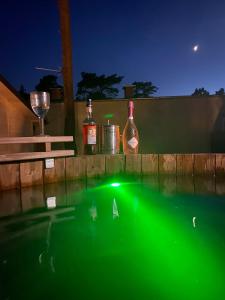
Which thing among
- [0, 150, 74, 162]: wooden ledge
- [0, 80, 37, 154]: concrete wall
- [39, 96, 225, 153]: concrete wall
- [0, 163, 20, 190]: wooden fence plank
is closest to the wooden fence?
[0, 150, 74, 162]: wooden ledge

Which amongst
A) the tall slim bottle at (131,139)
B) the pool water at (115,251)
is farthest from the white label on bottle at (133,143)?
the pool water at (115,251)

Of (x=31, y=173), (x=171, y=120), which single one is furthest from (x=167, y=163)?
(x=171, y=120)

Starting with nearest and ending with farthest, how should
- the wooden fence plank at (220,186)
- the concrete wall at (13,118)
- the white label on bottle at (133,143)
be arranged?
1. the wooden fence plank at (220,186)
2. the white label on bottle at (133,143)
3. the concrete wall at (13,118)

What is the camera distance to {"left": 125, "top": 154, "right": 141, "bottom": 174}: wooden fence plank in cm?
321

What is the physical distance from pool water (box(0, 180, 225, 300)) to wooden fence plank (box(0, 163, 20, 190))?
32.5 inches

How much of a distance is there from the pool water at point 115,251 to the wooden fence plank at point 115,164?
126 cm

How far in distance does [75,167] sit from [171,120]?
6.86m

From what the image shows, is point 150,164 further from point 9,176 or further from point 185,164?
point 9,176

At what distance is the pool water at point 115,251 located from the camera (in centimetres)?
81

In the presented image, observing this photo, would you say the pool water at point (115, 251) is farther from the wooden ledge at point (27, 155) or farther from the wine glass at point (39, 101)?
the wine glass at point (39, 101)

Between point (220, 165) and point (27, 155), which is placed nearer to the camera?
point (27, 155)

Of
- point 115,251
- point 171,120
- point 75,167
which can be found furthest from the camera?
point 171,120

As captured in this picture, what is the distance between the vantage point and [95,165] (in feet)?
10.3

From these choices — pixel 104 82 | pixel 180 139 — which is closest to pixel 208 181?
pixel 180 139
